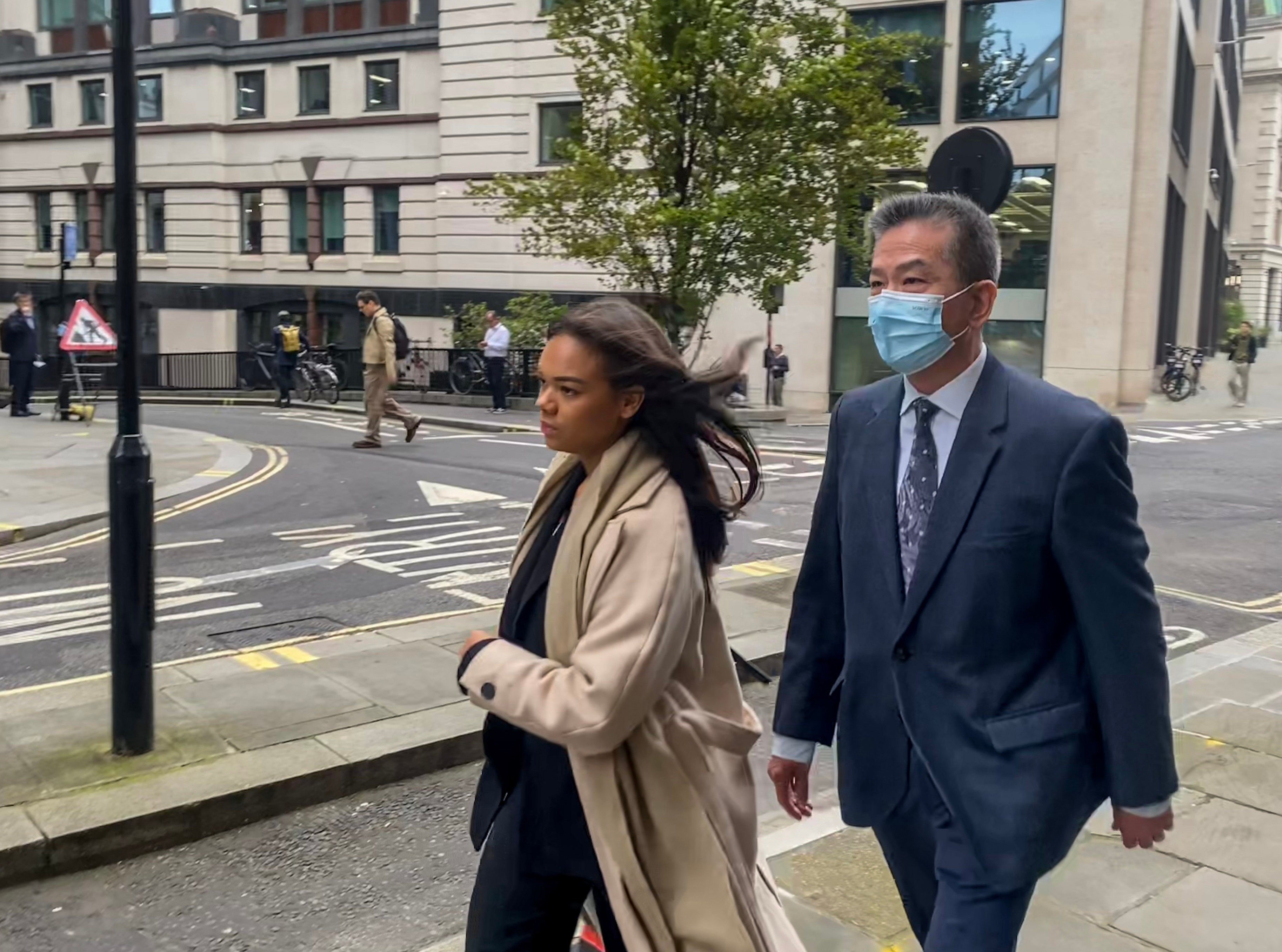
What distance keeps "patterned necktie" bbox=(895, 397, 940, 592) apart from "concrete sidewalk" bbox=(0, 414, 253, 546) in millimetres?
9268

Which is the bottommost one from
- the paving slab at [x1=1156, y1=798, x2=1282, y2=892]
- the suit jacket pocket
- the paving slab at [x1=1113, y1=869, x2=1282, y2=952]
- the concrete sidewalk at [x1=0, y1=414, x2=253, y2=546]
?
the concrete sidewalk at [x1=0, y1=414, x2=253, y2=546]

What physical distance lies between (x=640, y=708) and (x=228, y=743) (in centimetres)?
322

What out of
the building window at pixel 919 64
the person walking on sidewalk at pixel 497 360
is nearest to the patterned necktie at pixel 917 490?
the person walking on sidewalk at pixel 497 360

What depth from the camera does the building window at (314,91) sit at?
32.9m

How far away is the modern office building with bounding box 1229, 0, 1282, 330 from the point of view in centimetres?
7244

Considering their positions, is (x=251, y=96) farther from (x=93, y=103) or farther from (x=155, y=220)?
(x=93, y=103)

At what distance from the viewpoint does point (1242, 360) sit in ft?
85.6

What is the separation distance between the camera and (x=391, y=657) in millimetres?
6184

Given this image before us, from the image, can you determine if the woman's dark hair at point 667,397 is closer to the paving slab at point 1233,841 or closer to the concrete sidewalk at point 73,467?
the paving slab at point 1233,841

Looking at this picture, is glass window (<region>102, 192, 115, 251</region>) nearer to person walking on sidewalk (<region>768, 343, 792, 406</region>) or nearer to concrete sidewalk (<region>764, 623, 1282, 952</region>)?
person walking on sidewalk (<region>768, 343, 792, 406</region>)

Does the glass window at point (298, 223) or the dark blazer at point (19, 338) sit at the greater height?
the glass window at point (298, 223)

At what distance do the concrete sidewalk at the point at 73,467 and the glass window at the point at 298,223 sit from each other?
49.4 ft

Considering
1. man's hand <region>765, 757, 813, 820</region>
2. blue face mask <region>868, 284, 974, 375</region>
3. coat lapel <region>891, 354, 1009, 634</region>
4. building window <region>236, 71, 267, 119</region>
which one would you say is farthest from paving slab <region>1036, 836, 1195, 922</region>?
building window <region>236, 71, 267, 119</region>

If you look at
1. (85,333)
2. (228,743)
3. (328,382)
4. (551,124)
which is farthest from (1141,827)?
(551,124)
